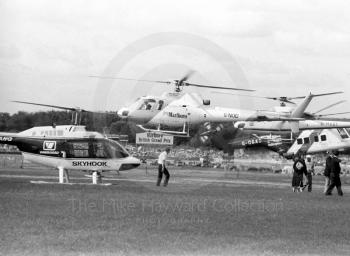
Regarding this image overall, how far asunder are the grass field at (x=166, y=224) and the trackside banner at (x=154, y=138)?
108ft

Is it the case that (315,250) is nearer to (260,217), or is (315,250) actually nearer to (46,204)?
(260,217)

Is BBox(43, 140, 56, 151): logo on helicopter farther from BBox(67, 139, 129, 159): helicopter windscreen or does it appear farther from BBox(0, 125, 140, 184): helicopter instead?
BBox(67, 139, 129, 159): helicopter windscreen

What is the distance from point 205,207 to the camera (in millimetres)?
21703

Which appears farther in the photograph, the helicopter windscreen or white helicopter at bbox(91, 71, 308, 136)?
white helicopter at bbox(91, 71, 308, 136)

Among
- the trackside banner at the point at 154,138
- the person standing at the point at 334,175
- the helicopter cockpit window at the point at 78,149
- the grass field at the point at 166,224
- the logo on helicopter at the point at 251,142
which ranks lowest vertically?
the grass field at the point at 166,224

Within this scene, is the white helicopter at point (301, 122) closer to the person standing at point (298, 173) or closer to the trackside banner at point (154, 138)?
the trackside banner at point (154, 138)

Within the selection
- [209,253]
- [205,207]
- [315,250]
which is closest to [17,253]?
[209,253]

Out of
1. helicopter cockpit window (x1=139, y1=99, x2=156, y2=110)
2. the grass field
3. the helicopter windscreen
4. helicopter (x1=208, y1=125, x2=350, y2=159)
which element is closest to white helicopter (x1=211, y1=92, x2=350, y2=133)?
helicopter (x1=208, y1=125, x2=350, y2=159)

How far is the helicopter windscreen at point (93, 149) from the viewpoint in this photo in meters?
37.8

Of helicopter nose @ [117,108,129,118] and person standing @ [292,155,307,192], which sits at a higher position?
helicopter nose @ [117,108,129,118]

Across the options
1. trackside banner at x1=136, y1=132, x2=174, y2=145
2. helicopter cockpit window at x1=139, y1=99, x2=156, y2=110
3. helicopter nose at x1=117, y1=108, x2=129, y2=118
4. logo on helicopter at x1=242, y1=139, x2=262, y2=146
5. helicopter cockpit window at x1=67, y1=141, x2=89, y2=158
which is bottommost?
helicopter cockpit window at x1=67, y1=141, x2=89, y2=158

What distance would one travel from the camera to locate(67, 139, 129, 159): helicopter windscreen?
3781 cm

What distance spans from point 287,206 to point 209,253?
10.3 m

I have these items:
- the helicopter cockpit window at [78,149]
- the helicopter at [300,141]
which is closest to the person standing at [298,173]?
the helicopter cockpit window at [78,149]
